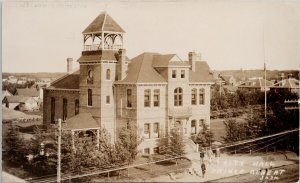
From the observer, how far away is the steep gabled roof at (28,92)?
502cm

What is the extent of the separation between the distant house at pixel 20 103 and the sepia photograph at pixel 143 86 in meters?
0.01

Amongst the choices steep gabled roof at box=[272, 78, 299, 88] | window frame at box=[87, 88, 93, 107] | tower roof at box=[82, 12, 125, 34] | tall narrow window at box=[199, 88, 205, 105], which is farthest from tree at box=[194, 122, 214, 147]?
tower roof at box=[82, 12, 125, 34]

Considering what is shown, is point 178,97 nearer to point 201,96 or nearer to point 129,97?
point 201,96

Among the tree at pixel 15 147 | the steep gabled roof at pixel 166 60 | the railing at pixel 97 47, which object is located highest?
the railing at pixel 97 47

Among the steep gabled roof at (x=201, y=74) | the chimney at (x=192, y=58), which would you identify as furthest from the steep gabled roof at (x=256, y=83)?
the chimney at (x=192, y=58)

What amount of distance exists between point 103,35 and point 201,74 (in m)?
1.31

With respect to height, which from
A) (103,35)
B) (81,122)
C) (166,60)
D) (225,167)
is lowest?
(225,167)

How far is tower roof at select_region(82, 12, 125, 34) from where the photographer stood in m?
5.00

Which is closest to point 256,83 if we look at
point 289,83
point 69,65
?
point 289,83

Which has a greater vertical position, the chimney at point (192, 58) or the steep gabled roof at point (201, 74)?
the chimney at point (192, 58)

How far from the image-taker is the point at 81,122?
5.14m

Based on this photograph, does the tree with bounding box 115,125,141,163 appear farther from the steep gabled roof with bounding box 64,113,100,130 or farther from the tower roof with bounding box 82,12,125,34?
the tower roof with bounding box 82,12,125,34

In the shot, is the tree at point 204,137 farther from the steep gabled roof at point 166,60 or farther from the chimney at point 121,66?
the chimney at point 121,66

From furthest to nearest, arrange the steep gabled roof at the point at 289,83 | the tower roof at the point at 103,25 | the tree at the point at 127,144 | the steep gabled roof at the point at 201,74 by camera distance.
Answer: the steep gabled roof at the point at 289,83
the steep gabled roof at the point at 201,74
the tree at the point at 127,144
the tower roof at the point at 103,25
